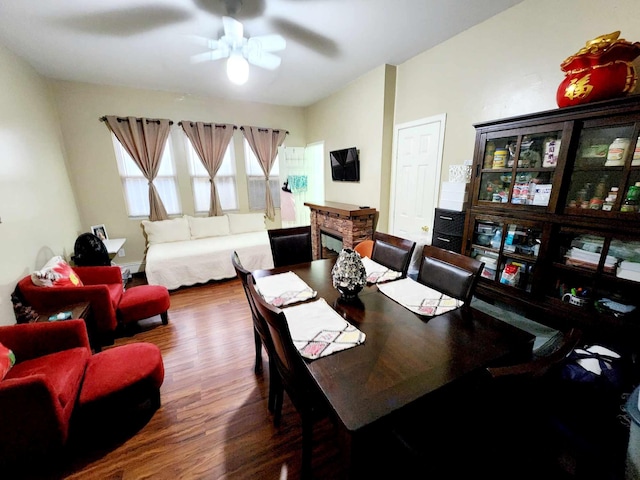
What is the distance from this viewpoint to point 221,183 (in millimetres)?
4402

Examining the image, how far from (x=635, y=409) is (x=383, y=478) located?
3.62ft

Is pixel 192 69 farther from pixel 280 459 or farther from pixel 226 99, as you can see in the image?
pixel 280 459

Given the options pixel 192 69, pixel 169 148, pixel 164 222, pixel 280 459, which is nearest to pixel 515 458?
pixel 280 459

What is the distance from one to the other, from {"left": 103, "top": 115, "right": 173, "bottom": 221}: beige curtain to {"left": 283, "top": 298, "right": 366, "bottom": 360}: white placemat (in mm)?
3645

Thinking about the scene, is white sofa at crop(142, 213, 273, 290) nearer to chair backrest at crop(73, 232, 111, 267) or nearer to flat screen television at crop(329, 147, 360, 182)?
chair backrest at crop(73, 232, 111, 267)

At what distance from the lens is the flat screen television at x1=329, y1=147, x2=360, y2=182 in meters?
3.57

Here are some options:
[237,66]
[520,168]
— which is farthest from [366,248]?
[237,66]

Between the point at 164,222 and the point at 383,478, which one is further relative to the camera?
the point at 164,222

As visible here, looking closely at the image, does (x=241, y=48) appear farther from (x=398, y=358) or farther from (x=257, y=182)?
(x=257, y=182)

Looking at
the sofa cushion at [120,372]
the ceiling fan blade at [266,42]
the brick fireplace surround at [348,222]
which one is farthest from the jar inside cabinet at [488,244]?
the sofa cushion at [120,372]

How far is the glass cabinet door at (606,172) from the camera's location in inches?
52.4

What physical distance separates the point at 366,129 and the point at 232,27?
6.54 feet

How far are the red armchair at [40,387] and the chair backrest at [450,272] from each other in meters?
2.13

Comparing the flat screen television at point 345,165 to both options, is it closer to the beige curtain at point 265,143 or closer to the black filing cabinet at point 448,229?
the beige curtain at point 265,143
